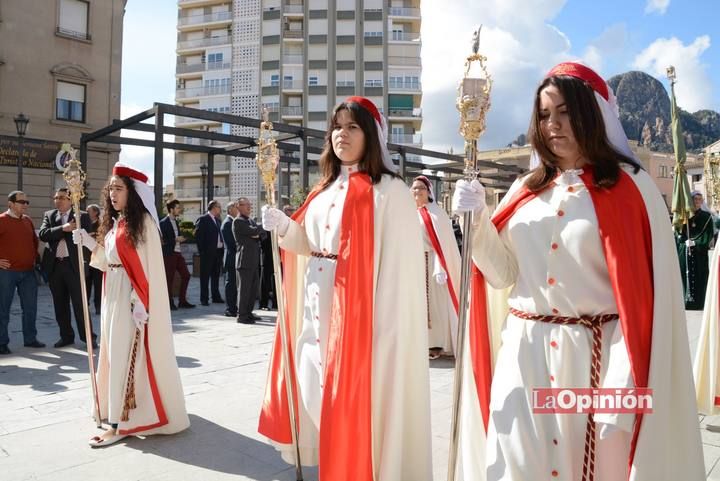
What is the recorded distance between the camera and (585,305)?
1.90 m

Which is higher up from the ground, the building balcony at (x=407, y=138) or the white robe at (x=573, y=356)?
the building balcony at (x=407, y=138)

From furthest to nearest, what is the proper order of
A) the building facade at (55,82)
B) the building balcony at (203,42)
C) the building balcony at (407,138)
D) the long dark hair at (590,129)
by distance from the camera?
the building balcony at (203,42) → the building balcony at (407,138) → the building facade at (55,82) → the long dark hair at (590,129)

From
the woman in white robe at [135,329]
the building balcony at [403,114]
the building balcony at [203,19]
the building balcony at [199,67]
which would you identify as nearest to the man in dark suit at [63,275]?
the woman in white robe at [135,329]

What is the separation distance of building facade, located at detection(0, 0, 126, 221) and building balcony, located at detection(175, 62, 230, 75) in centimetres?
2726

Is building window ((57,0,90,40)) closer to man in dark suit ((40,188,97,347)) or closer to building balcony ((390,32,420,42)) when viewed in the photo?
man in dark suit ((40,188,97,347))

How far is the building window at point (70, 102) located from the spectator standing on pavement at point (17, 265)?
1731cm

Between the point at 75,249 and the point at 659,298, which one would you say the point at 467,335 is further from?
the point at 75,249

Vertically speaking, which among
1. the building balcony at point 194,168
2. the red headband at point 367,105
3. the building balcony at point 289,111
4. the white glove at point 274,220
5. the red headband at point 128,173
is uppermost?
the building balcony at point 289,111

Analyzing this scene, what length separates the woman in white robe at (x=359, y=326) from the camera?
2.69 meters

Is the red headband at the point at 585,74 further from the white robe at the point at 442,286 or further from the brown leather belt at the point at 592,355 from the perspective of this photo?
the white robe at the point at 442,286

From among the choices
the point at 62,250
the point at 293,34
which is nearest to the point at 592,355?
the point at 62,250

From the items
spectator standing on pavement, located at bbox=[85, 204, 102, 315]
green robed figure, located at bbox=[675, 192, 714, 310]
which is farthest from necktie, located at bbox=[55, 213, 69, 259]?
green robed figure, located at bbox=[675, 192, 714, 310]

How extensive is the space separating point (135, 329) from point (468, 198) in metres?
3.01

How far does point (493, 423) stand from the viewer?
6.55 feet
